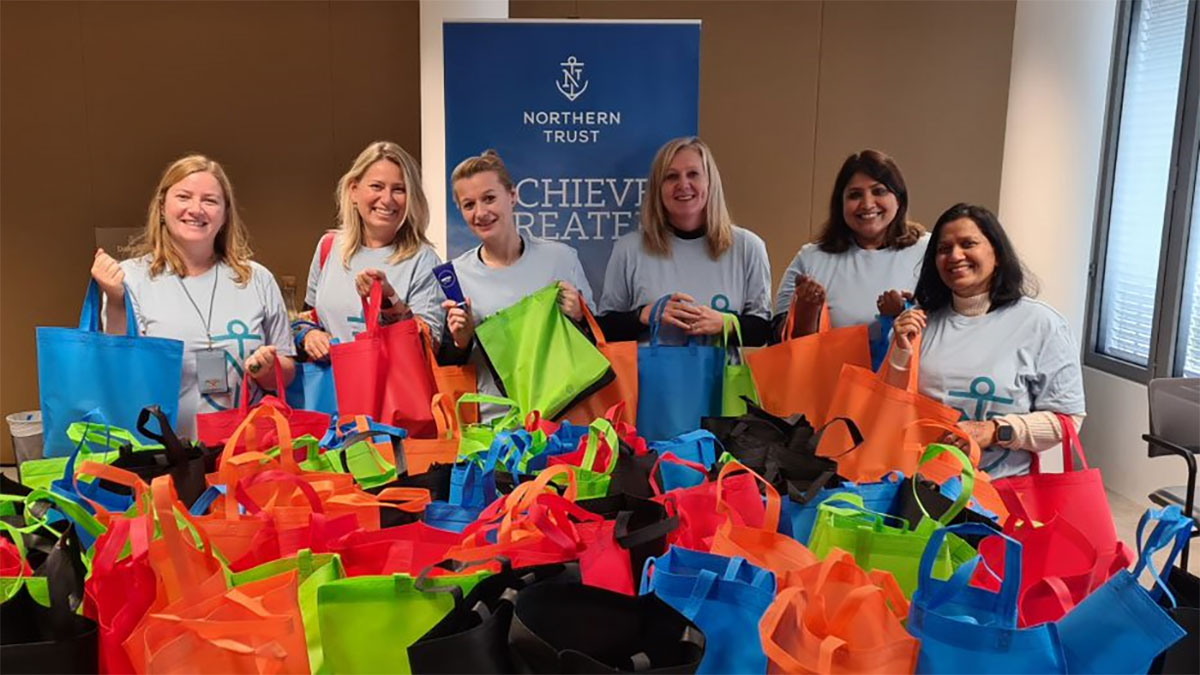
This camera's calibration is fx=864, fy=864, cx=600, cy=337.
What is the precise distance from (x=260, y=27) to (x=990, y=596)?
4859 millimetres

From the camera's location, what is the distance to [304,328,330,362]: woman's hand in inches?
102

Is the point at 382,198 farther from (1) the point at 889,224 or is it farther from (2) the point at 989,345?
(2) the point at 989,345

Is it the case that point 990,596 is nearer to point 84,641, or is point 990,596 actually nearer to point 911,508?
point 911,508

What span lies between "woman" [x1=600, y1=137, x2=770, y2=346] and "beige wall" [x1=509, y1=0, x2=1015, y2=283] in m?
2.13

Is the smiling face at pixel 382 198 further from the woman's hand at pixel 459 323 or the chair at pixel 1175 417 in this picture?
the chair at pixel 1175 417

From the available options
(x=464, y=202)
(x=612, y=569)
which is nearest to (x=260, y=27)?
(x=464, y=202)

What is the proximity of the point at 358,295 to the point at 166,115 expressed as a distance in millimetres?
2854

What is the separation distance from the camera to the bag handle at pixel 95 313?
2.32m

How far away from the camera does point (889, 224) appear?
2.96 metres

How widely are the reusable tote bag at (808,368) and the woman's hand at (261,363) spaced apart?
1354 millimetres

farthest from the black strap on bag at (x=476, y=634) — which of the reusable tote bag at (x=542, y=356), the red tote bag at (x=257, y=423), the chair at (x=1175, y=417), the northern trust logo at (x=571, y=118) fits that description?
the chair at (x=1175, y=417)

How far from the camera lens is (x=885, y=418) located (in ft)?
6.87

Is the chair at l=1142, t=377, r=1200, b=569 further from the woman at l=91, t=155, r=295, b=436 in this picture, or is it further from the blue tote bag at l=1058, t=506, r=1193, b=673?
the woman at l=91, t=155, r=295, b=436

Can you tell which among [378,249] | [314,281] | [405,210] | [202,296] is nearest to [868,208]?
[405,210]
